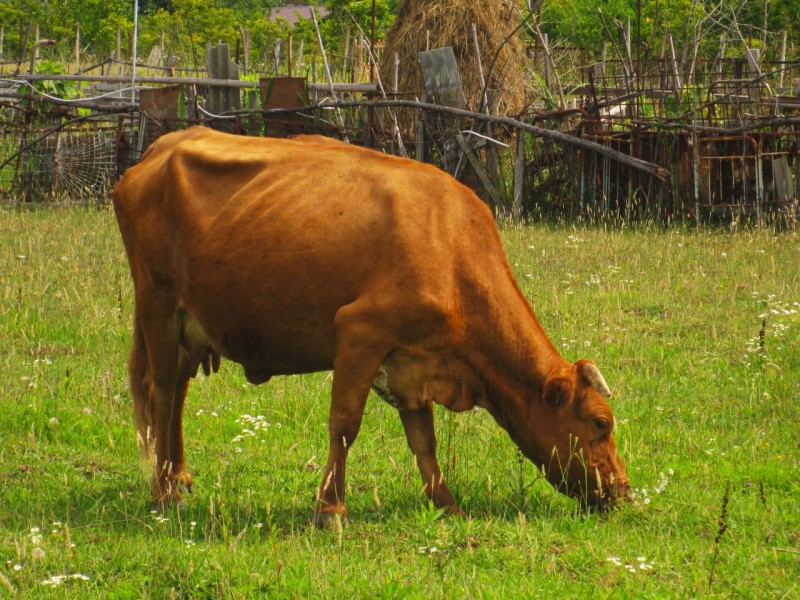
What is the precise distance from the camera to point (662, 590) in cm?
421

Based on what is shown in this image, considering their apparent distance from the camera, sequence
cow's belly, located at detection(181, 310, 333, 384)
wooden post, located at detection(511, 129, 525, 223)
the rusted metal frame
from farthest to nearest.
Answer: wooden post, located at detection(511, 129, 525, 223)
the rusted metal frame
cow's belly, located at detection(181, 310, 333, 384)

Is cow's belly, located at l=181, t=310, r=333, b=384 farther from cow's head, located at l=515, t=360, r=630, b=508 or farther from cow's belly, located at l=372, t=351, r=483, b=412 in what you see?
cow's head, located at l=515, t=360, r=630, b=508

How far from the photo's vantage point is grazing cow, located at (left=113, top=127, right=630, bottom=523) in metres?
4.83

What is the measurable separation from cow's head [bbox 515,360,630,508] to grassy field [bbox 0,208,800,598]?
0.45ft

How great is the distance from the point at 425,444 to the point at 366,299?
0.81m

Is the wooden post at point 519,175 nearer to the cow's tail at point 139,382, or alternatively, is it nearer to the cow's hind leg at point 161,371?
the cow's tail at point 139,382

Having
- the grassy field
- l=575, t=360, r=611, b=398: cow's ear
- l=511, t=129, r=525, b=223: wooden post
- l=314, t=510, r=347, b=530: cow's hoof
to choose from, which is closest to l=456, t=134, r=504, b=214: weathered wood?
l=511, t=129, r=525, b=223: wooden post

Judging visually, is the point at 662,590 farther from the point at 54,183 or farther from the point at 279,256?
the point at 54,183

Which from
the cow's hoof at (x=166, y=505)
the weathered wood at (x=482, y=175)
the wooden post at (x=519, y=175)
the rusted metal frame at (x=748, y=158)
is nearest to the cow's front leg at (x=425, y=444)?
the cow's hoof at (x=166, y=505)

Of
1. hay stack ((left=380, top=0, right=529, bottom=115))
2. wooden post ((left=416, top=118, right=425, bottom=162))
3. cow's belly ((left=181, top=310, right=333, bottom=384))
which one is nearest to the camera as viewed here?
cow's belly ((left=181, top=310, right=333, bottom=384))

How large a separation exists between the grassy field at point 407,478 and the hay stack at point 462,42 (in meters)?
9.62

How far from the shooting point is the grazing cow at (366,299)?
4.83 meters

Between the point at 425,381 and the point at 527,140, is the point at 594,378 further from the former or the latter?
the point at 527,140

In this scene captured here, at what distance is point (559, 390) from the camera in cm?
502
